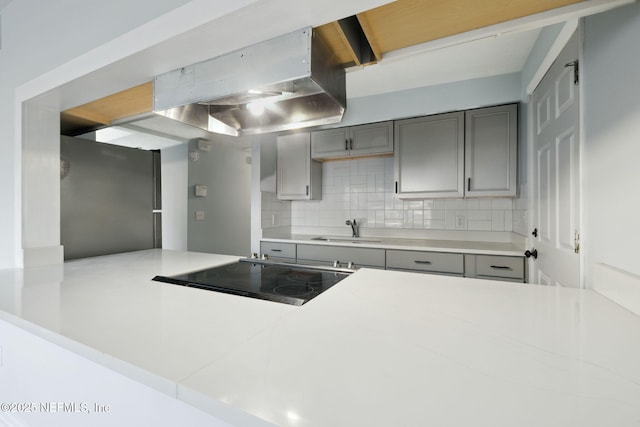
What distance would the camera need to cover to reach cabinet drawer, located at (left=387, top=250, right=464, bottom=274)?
2322 millimetres

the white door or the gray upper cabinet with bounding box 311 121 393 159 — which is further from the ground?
the gray upper cabinet with bounding box 311 121 393 159

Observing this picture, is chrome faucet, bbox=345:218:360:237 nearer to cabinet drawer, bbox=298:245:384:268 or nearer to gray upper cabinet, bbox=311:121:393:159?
cabinet drawer, bbox=298:245:384:268

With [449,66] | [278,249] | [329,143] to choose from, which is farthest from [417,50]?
[278,249]

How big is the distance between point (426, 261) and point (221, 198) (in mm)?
3190

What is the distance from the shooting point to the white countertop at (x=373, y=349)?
0.41 meters

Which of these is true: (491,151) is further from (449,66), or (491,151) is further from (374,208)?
(374,208)

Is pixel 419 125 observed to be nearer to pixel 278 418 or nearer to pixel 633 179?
pixel 633 179

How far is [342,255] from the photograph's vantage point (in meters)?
2.71

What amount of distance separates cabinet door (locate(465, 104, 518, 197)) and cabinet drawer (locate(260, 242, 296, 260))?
1.74m

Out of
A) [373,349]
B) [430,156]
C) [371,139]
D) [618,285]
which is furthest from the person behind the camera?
[371,139]

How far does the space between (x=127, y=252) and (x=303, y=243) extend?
1.49 m

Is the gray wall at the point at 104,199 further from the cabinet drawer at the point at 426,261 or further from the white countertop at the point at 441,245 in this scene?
the cabinet drawer at the point at 426,261

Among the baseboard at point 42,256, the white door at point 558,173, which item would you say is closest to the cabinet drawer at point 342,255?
the white door at point 558,173

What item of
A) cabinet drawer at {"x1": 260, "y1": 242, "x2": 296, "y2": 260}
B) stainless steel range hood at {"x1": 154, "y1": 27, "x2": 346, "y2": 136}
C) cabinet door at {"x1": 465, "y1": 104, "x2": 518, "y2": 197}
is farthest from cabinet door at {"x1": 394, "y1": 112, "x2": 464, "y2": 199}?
stainless steel range hood at {"x1": 154, "y1": 27, "x2": 346, "y2": 136}
